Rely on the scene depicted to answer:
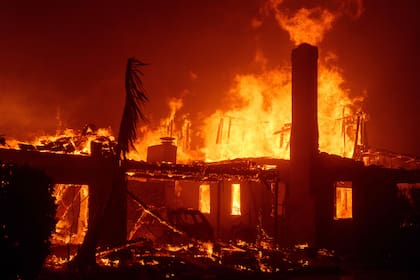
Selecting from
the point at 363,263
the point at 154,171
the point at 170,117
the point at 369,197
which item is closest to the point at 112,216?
the point at 154,171

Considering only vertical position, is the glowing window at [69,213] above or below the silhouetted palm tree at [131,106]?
below

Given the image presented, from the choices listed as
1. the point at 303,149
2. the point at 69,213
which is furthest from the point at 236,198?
the point at 69,213

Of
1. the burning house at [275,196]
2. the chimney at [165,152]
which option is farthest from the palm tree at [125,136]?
the chimney at [165,152]

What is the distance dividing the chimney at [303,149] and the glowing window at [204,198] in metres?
8.26

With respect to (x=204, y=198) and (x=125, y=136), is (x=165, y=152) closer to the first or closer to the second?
(x=204, y=198)

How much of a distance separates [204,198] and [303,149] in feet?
32.8

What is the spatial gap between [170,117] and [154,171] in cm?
3999

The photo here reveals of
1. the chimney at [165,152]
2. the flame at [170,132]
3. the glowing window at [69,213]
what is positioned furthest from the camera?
the flame at [170,132]

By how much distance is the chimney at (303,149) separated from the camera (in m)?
21.4

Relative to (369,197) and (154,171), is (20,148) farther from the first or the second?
(369,197)

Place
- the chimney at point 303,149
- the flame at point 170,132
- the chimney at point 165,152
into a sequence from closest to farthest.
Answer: the chimney at point 303,149 → the chimney at point 165,152 → the flame at point 170,132

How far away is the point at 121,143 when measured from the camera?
1372 cm

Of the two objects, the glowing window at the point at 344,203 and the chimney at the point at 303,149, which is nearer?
the chimney at the point at 303,149

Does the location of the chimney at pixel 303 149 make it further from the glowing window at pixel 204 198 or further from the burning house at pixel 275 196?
the glowing window at pixel 204 198
